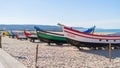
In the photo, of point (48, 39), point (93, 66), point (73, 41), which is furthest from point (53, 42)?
point (93, 66)

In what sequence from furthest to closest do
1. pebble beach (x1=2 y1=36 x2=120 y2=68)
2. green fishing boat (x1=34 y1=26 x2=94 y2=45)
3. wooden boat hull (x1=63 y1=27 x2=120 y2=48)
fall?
green fishing boat (x1=34 y1=26 x2=94 y2=45)
wooden boat hull (x1=63 y1=27 x2=120 y2=48)
pebble beach (x1=2 y1=36 x2=120 y2=68)

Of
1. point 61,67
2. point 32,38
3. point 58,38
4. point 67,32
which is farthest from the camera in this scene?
point 32,38

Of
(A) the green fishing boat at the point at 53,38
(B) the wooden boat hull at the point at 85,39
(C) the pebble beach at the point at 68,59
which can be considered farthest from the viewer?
(A) the green fishing boat at the point at 53,38

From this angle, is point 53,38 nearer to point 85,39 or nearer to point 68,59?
point 85,39

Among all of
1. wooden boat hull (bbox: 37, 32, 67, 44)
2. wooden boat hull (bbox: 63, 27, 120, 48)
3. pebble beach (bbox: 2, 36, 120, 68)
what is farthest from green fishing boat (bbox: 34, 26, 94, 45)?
pebble beach (bbox: 2, 36, 120, 68)

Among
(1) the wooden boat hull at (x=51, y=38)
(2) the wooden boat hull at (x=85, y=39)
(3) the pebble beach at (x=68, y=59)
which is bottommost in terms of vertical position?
(1) the wooden boat hull at (x=51, y=38)

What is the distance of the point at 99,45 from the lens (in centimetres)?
1919

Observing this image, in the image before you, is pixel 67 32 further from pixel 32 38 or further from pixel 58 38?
pixel 32 38

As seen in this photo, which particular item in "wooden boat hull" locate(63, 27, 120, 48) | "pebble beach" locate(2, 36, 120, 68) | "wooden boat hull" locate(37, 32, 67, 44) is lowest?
"wooden boat hull" locate(37, 32, 67, 44)

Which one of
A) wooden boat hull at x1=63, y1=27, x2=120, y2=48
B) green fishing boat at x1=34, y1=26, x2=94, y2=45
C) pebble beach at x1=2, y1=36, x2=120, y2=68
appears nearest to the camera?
pebble beach at x1=2, y1=36, x2=120, y2=68

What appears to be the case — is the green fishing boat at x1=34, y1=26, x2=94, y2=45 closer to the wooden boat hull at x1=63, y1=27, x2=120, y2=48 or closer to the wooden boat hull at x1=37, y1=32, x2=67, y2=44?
the wooden boat hull at x1=37, y1=32, x2=67, y2=44

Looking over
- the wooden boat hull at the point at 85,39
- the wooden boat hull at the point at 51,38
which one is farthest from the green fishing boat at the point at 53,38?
the wooden boat hull at the point at 85,39

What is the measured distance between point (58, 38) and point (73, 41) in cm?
681

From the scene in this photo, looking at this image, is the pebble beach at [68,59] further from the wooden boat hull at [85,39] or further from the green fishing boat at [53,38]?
the green fishing boat at [53,38]
